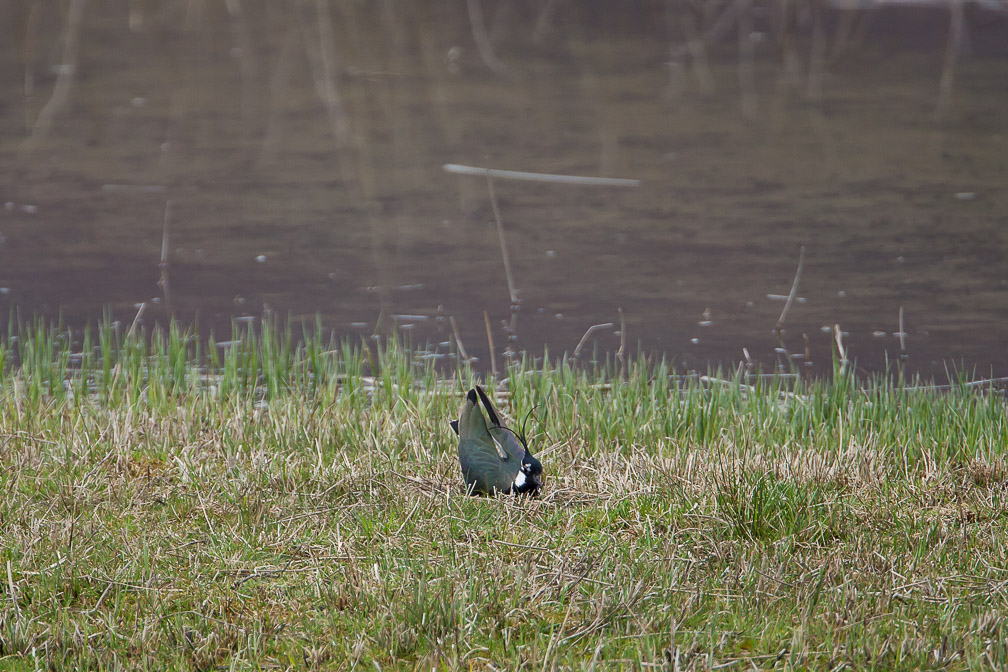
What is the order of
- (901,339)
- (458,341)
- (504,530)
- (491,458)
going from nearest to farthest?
(504,530), (491,458), (458,341), (901,339)

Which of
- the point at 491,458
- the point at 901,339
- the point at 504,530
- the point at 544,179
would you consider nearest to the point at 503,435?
the point at 491,458

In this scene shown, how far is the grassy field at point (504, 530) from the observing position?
2775 mm

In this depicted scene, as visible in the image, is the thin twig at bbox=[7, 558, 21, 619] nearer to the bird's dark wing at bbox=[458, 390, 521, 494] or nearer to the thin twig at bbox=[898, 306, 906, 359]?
the bird's dark wing at bbox=[458, 390, 521, 494]

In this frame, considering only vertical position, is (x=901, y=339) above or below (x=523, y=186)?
below

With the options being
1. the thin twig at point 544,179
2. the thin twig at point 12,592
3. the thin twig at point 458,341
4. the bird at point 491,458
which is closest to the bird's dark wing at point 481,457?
the bird at point 491,458

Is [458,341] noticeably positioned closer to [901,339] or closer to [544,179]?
[901,339]

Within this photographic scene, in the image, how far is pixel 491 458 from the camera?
366cm

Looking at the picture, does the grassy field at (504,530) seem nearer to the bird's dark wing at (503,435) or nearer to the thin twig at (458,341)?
the bird's dark wing at (503,435)

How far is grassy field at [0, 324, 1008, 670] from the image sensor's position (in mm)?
2775

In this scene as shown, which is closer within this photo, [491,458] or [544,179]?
[491,458]

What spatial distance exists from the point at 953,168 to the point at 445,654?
723 cm

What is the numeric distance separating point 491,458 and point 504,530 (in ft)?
1.07

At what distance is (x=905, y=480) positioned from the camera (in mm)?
3896

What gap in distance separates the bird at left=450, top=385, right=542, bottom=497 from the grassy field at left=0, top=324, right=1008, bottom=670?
0.08 metres
